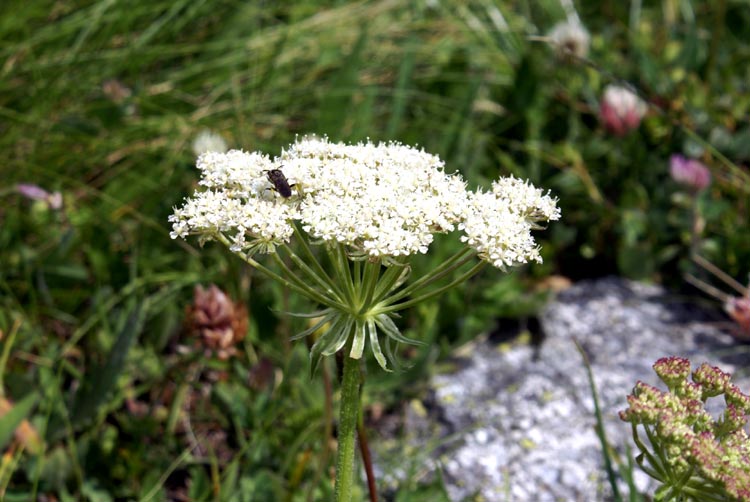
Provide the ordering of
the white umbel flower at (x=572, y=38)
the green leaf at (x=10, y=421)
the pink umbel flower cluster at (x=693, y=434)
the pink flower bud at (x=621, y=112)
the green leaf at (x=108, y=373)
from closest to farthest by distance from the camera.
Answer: the pink umbel flower cluster at (x=693, y=434)
the green leaf at (x=10, y=421)
the green leaf at (x=108, y=373)
the pink flower bud at (x=621, y=112)
the white umbel flower at (x=572, y=38)

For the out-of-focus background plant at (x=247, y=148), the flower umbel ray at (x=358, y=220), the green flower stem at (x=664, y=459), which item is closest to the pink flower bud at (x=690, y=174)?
the out-of-focus background plant at (x=247, y=148)

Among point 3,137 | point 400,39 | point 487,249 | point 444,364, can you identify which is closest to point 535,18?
point 400,39

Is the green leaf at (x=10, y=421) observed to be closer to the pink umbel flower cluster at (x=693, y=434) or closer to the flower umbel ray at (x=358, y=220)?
the flower umbel ray at (x=358, y=220)

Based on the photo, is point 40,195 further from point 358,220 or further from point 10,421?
point 358,220

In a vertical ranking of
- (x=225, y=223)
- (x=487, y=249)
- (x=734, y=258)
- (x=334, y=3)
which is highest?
(x=334, y=3)

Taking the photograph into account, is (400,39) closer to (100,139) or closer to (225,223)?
(100,139)

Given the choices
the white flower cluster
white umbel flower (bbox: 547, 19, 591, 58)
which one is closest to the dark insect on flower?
the white flower cluster
